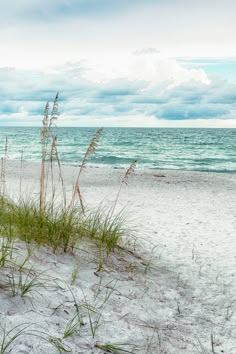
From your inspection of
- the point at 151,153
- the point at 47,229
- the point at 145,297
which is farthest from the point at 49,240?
the point at 151,153

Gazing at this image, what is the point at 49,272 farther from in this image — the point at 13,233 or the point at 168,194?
the point at 168,194

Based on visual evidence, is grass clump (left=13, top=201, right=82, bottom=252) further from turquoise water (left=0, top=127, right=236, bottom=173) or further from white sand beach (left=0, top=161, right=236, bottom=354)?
turquoise water (left=0, top=127, right=236, bottom=173)

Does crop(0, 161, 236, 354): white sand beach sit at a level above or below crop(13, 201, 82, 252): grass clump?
below

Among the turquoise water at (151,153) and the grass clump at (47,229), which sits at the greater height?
the grass clump at (47,229)

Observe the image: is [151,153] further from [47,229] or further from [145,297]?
[145,297]

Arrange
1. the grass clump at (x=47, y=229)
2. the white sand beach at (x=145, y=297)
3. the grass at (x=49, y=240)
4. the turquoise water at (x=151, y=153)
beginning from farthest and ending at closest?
the turquoise water at (x=151, y=153) → the grass clump at (x=47, y=229) → the white sand beach at (x=145, y=297) → the grass at (x=49, y=240)

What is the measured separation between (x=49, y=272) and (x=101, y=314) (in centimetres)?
75

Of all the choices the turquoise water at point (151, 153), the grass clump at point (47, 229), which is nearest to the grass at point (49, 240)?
the grass clump at point (47, 229)

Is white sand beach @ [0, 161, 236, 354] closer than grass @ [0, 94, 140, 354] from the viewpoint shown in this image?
No

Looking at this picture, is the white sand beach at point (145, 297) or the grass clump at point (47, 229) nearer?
the white sand beach at point (145, 297)

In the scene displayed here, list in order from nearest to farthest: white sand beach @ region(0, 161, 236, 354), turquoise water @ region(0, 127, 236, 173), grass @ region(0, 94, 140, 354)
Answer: grass @ region(0, 94, 140, 354) < white sand beach @ region(0, 161, 236, 354) < turquoise water @ region(0, 127, 236, 173)

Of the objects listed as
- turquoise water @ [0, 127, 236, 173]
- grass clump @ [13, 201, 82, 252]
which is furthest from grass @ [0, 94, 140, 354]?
turquoise water @ [0, 127, 236, 173]

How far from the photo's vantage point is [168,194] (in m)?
13.7

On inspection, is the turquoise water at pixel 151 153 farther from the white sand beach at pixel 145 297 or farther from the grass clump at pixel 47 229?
the white sand beach at pixel 145 297
